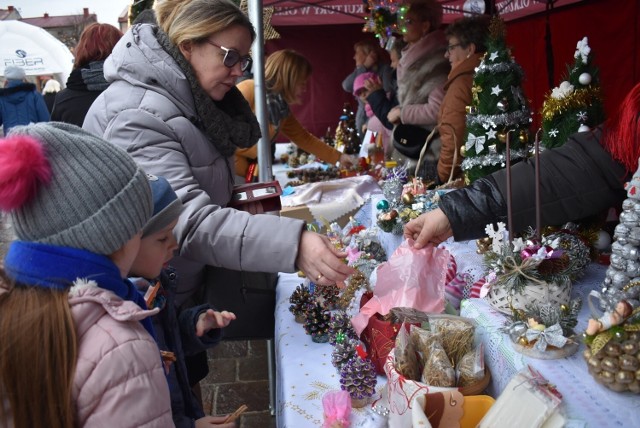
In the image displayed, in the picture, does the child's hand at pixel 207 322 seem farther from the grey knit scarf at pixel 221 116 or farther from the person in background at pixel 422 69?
the person in background at pixel 422 69

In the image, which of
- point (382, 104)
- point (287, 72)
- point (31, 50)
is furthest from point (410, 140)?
point (31, 50)

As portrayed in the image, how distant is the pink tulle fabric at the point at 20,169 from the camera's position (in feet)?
3.14

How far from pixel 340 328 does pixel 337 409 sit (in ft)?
1.50

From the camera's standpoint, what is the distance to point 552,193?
1.73m

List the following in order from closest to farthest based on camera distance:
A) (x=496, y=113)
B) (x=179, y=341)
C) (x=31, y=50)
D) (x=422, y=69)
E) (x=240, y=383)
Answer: (x=179, y=341)
(x=496, y=113)
(x=240, y=383)
(x=422, y=69)
(x=31, y=50)

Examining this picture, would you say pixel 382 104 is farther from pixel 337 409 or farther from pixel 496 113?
pixel 337 409

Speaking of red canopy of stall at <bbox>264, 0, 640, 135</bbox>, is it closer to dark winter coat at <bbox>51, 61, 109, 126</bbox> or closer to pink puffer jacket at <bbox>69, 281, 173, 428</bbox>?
pink puffer jacket at <bbox>69, 281, 173, 428</bbox>

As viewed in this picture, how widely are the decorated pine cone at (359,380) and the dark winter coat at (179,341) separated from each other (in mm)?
417

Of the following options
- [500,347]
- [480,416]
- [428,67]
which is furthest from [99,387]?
[428,67]

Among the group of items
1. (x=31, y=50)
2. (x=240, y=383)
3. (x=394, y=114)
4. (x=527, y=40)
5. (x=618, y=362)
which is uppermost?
(x=31, y=50)

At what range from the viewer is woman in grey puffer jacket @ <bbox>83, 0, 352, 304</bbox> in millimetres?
1616

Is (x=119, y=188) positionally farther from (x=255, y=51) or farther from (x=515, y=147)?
(x=255, y=51)

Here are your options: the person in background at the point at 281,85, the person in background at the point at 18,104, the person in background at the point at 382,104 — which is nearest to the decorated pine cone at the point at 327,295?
the person in background at the point at 281,85

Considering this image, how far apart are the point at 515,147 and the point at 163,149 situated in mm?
1619
